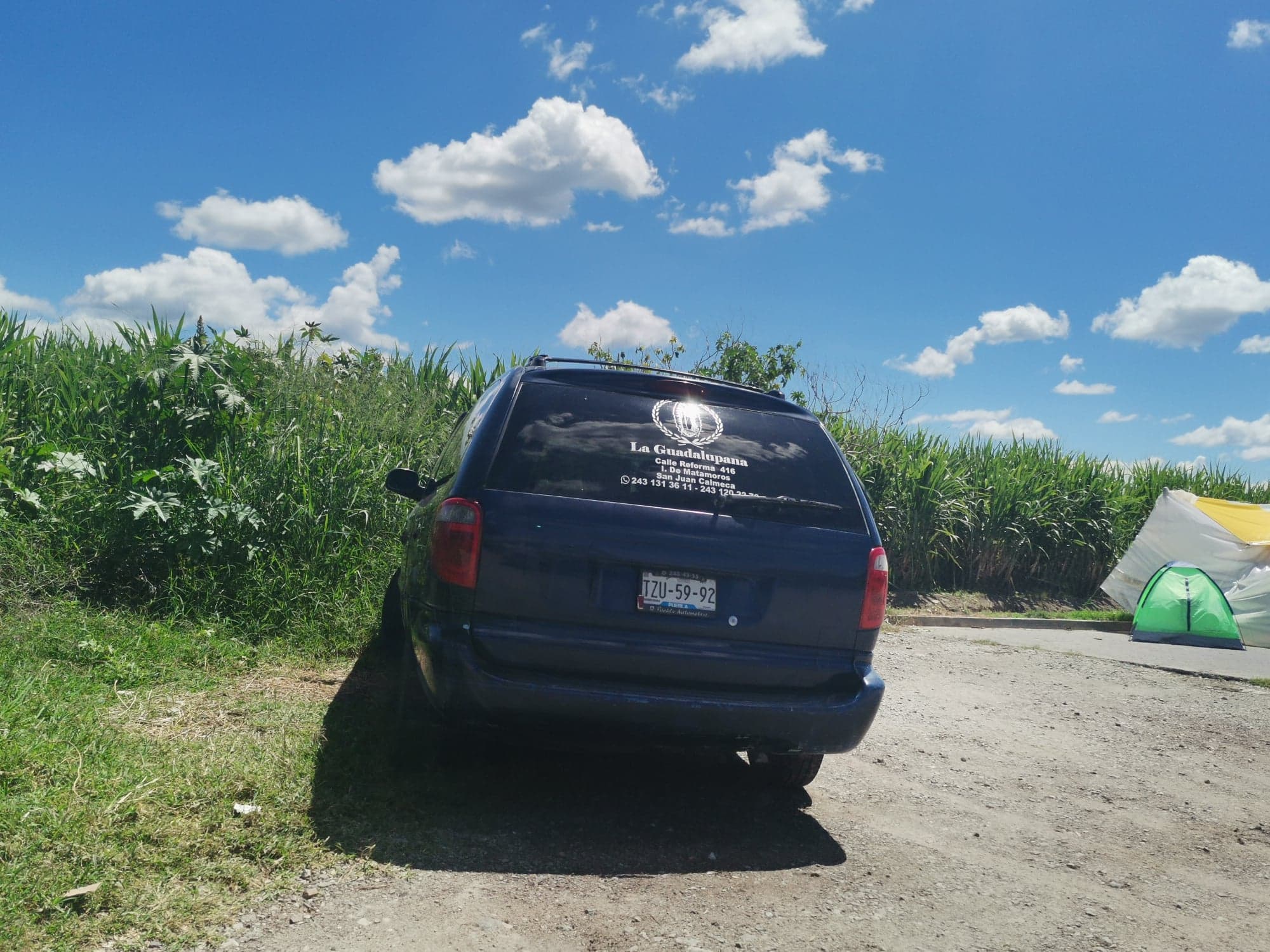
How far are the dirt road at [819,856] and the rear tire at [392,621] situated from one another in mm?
1255

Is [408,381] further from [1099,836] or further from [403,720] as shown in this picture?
[1099,836]

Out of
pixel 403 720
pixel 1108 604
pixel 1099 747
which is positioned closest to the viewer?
pixel 403 720

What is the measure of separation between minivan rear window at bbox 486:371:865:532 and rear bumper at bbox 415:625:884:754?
689 mm

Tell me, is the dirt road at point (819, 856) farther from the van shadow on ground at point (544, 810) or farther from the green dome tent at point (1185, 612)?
the green dome tent at point (1185, 612)

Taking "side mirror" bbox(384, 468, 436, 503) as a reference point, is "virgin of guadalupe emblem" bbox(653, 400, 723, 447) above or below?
above

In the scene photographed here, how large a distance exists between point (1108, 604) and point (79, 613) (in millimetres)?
15891

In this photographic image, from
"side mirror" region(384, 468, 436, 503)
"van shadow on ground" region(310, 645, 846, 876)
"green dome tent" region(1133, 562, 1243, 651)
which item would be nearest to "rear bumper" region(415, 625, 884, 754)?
"van shadow on ground" region(310, 645, 846, 876)

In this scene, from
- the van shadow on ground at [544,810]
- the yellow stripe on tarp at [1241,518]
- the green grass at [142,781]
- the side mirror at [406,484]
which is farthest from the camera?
the yellow stripe on tarp at [1241,518]

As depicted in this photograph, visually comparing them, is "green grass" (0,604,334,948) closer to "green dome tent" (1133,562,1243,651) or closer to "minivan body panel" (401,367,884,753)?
"minivan body panel" (401,367,884,753)

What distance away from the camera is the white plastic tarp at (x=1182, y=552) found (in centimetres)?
1242

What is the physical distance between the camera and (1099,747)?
5.99 meters

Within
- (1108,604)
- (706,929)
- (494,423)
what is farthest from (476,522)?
(1108,604)

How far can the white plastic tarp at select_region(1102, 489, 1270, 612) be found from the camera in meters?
12.4

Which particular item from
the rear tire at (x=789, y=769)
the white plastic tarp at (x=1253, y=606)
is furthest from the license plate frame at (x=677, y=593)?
the white plastic tarp at (x=1253, y=606)
